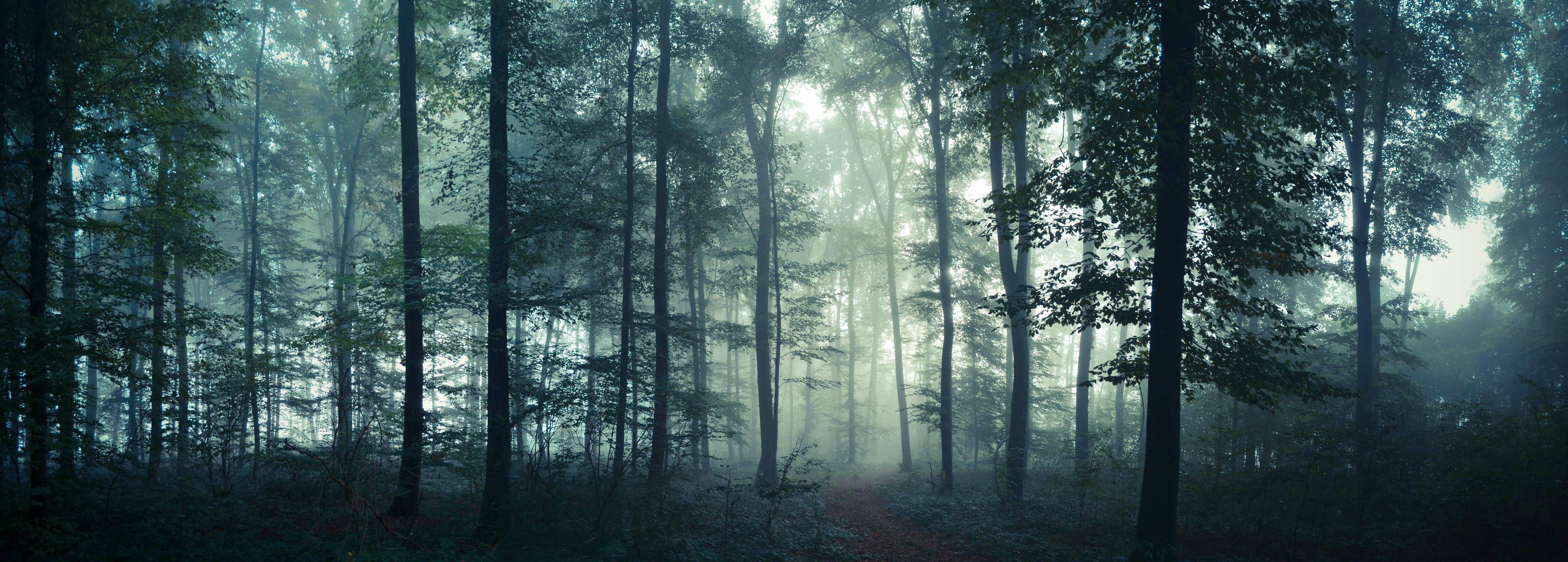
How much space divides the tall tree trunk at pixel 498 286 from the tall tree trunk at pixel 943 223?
31.8ft

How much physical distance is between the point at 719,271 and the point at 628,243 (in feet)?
21.7

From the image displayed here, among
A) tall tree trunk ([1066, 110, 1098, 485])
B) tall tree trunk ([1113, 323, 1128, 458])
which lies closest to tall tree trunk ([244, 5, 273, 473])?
tall tree trunk ([1066, 110, 1098, 485])

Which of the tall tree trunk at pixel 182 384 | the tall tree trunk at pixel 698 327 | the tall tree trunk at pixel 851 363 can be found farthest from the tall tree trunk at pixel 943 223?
the tall tree trunk at pixel 182 384

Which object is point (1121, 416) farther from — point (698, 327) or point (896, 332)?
point (698, 327)

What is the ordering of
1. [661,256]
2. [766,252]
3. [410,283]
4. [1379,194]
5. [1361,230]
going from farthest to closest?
[766,252] → [1379,194] → [1361,230] → [661,256] → [410,283]

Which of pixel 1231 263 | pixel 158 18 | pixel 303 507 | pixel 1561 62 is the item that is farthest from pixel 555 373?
pixel 1561 62

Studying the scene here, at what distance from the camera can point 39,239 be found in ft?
25.2

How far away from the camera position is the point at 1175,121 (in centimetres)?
741

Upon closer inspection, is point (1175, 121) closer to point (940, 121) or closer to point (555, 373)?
point (940, 121)

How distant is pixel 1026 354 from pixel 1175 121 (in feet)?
26.0

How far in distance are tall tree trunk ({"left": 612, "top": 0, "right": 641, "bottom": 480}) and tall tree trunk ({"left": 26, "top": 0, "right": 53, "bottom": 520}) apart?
684cm

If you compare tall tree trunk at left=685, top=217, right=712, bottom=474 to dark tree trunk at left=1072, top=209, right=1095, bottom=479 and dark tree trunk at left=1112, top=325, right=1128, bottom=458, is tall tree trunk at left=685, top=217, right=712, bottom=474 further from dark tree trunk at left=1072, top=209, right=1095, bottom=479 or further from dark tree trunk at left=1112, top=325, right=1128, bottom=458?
dark tree trunk at left=1112, top=325, right=1128, bottom=458

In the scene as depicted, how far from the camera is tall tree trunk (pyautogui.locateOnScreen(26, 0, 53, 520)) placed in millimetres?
7102

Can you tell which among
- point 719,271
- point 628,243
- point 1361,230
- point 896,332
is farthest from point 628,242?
point 1361,230
